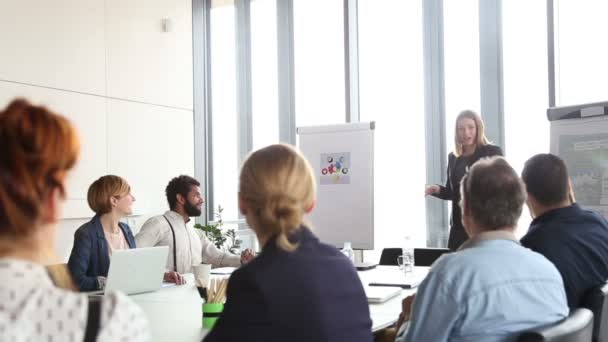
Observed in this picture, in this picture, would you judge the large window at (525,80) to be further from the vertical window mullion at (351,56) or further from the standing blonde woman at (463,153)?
the vertical window mullion at (351,56)

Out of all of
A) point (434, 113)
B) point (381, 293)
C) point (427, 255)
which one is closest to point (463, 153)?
point (427, 255)

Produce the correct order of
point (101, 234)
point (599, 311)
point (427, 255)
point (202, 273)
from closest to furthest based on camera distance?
1. point (599, 311)
2. point (202, 273)
3. point (101, 234)
4. point (427, 255)

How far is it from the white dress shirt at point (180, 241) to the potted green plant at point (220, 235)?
203cm

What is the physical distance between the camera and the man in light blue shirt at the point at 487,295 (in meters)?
1.95

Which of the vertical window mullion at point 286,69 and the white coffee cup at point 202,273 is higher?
the vertical window mullion at point 286,69

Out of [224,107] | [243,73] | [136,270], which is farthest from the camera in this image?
[224,107]

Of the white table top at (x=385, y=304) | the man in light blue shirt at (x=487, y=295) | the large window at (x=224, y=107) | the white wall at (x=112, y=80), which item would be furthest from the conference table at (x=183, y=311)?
the large window at (x=224, y=107)

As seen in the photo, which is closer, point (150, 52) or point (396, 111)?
point (396, 111)

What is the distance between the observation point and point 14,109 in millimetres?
1084

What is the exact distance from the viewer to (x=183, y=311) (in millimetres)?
2918

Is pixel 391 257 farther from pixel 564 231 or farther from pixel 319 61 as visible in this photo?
pixel 319 61

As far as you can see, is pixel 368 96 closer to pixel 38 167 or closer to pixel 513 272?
pixel 513 272

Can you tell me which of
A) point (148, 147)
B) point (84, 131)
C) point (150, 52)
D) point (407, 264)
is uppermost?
point (150, 52)

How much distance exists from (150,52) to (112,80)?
2.26 feet
